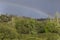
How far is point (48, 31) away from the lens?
291 cm

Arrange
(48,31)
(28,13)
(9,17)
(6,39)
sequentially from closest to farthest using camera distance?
(6,39)
(48,31)
(9,17)
(28,13)

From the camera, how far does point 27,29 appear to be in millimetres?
2891

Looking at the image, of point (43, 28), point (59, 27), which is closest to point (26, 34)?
point (43, 28)

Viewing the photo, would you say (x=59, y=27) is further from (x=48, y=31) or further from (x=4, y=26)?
(x=4, y=26)

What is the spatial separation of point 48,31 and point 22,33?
1.14ft

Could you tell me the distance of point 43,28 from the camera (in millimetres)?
2963

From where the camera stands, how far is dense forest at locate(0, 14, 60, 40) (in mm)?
2621

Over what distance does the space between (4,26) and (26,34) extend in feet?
0.96

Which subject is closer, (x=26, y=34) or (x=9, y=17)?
(x=26, y=34)

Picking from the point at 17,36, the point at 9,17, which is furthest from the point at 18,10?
the point at 17,36

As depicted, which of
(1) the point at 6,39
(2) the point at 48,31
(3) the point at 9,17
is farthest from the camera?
(3) the point at 9,17

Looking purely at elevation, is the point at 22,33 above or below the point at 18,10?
below

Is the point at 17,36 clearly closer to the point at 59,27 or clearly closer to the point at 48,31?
the point at 48,31

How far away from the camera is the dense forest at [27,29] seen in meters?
2.62
